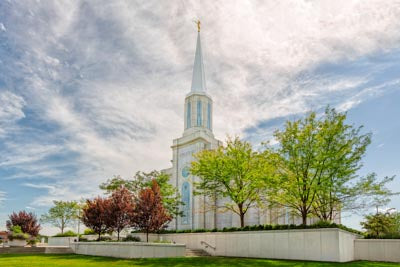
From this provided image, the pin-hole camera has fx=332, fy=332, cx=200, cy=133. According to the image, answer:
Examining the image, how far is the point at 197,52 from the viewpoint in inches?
1724

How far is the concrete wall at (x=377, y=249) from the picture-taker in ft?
65.5

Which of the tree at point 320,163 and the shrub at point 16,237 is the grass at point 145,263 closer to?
the tree at point 320,163

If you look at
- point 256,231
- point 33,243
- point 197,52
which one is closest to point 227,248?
point 256,231

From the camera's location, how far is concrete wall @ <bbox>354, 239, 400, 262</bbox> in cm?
1997

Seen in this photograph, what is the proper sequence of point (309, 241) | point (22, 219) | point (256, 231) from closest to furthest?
point (309, 241)
point (256, 231)
point (22, 219)

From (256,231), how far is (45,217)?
3828 cm

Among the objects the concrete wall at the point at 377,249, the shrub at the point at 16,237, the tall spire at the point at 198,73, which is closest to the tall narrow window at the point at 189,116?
the tall spire at the point at 198,73

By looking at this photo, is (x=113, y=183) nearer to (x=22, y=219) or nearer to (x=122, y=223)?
(x=22, y=219)

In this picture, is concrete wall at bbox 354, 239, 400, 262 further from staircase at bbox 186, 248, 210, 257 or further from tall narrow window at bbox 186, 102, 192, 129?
tall narrow window at bbox 186, 102, 192, 129

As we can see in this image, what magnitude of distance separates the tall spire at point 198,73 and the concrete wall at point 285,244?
68.6 ft

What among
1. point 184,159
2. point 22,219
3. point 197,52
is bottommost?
point 22,219

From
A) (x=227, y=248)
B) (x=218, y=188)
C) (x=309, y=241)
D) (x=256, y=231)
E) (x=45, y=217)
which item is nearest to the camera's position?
(x=309, y=241)

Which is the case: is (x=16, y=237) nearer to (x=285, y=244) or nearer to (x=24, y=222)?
(x=24, y=222)

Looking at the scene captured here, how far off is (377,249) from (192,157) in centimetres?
2209
